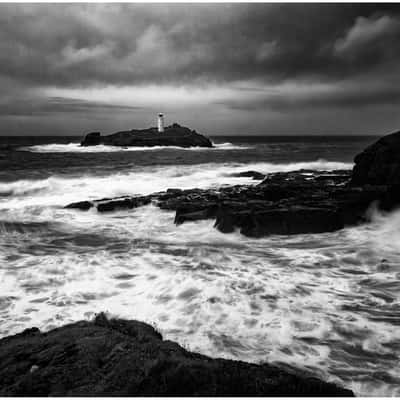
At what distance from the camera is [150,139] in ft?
225

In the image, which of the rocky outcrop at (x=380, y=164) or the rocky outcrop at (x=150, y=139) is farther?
the rocky outcrop at (x=150, y=139)

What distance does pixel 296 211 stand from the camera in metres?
9.23

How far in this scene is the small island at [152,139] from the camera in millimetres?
68125

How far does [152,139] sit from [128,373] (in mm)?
68455

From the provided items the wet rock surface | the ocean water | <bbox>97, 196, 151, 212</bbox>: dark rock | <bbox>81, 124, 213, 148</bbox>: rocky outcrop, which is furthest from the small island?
the ocean water

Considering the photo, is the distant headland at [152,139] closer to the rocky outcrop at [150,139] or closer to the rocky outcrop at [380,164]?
the rocky outcrop at [150,139]

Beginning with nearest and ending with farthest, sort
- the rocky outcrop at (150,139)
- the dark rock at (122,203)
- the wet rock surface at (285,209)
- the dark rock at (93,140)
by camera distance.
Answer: the wet rock surface at (285,209) → the dark rock at (122,203) → the rocky outcrop at (150,139) → the dark rock at (93,140)

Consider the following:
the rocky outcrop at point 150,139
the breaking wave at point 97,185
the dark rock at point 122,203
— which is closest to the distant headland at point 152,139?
the rocky outcrop at point 150,139

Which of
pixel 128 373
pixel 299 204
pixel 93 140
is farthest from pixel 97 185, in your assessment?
pixel 93 140

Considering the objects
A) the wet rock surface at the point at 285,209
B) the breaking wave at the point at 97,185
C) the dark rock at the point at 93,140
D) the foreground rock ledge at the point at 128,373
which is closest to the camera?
the foreground rock ledge at the point at 128,373

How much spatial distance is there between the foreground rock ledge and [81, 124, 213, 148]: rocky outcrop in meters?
66.5

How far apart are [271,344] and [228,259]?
126 inches

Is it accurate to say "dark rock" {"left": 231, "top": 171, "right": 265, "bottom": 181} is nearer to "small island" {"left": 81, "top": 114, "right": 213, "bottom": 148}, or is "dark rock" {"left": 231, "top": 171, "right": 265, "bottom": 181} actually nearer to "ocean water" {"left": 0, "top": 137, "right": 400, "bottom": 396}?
"ocean water" {"left": 0, "top": 137, "right": 400, "bottom": 396}

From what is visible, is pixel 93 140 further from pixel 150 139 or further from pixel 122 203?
pixel 122 203
